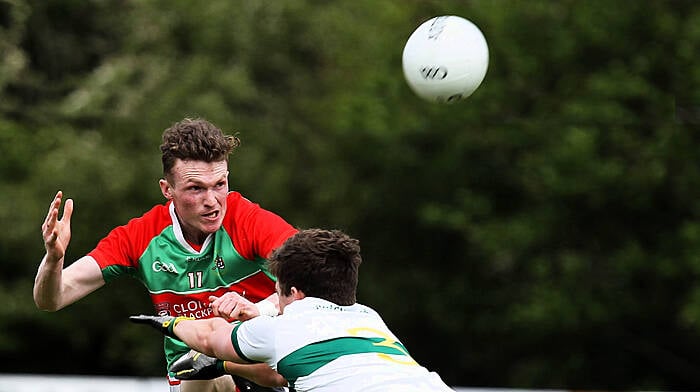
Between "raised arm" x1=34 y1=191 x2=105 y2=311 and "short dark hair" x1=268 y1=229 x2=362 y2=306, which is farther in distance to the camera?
"raised arm" x1=34 y1=191 x2=105 y2=311

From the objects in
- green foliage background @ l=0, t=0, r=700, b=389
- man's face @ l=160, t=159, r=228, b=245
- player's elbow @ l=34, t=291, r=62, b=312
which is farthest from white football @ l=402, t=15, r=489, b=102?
green foliage background @ l=0, t=0, r=700, b=389

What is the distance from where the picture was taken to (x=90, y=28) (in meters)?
20.7

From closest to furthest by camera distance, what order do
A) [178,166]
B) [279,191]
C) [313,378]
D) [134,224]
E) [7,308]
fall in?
[313,378] < [178,166] < [134,224] < [7,308] < [279,191]

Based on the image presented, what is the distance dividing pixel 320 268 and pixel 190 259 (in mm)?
1436

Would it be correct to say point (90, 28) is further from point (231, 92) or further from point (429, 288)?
point (429, 288)

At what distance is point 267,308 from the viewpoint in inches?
214

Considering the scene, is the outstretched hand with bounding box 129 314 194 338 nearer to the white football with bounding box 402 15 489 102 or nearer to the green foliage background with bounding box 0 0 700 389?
the white football with bounding box 402 15 489 102

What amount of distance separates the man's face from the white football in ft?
5.58

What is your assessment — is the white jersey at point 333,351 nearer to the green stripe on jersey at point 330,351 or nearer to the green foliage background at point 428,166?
the green stripe on jersey at point 330,351

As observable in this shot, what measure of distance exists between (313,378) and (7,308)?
1504cm

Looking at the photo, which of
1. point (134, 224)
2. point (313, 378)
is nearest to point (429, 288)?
point (134, 224)

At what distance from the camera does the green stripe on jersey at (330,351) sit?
4.58 metres

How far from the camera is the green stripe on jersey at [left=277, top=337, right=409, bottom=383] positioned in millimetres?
4582

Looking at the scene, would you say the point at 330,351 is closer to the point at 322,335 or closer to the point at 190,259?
the point at 322,335
